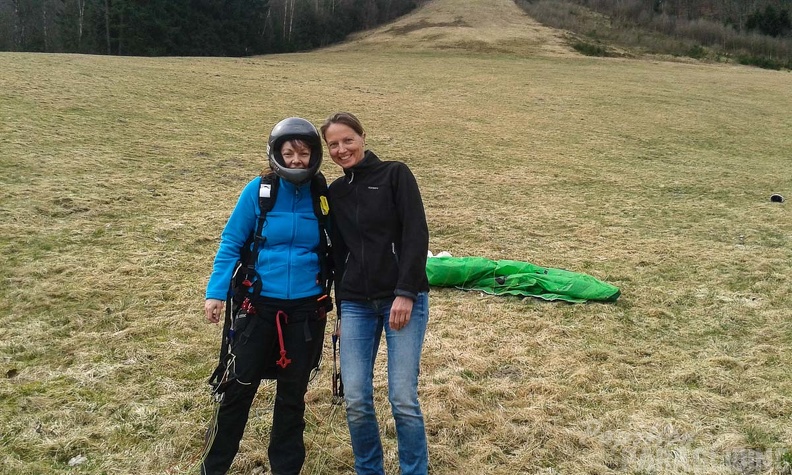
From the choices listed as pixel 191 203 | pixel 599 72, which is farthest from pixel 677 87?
pixel 191 203

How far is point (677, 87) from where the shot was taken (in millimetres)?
31844

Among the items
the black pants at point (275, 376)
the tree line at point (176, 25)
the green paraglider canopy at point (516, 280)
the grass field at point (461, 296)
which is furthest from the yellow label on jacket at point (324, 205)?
the tree line at point (176, 25)

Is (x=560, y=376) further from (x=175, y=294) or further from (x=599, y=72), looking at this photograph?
(x=599, y=72)

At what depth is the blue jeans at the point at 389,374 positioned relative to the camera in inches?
119

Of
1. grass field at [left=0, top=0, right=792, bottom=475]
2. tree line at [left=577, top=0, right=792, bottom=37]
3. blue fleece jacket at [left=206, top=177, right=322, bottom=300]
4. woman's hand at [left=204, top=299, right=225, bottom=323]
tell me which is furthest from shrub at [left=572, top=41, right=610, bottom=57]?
woman's hand at [left=204, top=299, right=225, bottom=323]

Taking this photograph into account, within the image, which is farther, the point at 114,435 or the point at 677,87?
the point at 677,87

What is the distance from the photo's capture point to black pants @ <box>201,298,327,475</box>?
317 centimetres

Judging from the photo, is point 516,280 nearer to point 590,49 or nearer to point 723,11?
point 590,49

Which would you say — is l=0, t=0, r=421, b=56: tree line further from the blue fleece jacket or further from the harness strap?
the harness strap

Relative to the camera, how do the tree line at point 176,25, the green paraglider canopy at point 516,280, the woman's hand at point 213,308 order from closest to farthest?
the woman's hand at point 213,308
the green paraglider canopy at point 516,280
the tree line at point 176,25

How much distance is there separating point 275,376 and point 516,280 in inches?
162

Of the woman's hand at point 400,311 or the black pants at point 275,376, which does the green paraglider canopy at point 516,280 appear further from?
the woman's hand at point 400,311

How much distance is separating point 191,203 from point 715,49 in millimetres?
58745

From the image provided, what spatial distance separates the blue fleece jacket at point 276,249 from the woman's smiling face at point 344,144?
0.38m
